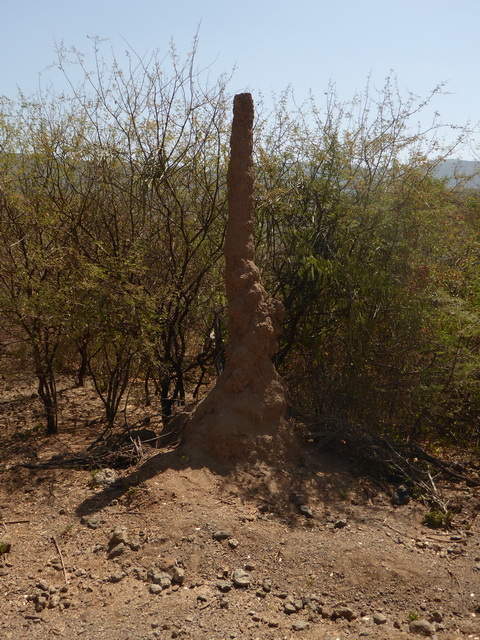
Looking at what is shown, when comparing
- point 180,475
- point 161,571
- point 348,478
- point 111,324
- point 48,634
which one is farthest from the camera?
point 111,324

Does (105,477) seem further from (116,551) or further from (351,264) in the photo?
(351,264)

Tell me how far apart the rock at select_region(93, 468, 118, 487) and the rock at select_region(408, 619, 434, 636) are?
286cm

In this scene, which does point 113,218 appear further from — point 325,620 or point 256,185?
point 325,620

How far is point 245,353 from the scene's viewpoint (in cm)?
593

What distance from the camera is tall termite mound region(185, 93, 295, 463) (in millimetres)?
5891

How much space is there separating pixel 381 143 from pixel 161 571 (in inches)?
216

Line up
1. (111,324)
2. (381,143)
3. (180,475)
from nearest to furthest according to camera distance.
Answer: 1. (180,475)
2. (111,324)
3. (381,143)

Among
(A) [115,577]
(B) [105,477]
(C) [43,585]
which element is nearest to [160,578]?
(A) [115,577]

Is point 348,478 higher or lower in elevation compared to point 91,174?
lower

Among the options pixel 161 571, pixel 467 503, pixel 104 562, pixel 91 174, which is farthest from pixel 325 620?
pixel 91 174

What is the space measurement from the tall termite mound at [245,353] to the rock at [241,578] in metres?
1.42

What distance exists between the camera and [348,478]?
6.12 meters

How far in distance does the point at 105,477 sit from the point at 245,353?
1761 mm

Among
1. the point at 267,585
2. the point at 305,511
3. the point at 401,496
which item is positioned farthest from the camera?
the point at 401,496
